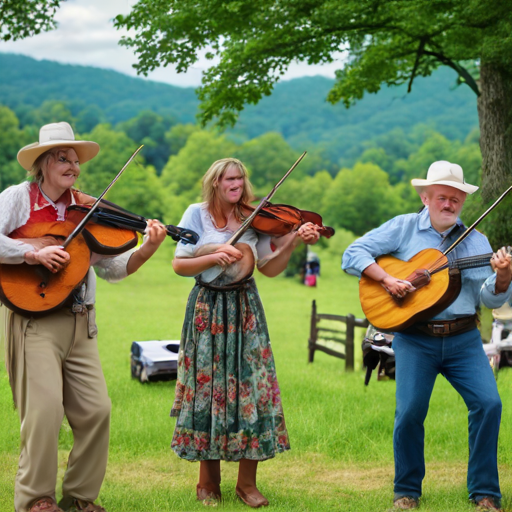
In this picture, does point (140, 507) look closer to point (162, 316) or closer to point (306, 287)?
point (162, 316)

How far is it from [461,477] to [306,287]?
108ft

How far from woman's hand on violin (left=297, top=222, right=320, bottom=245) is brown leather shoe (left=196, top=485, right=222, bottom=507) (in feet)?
5.13

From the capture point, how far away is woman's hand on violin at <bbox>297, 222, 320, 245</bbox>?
3.92m

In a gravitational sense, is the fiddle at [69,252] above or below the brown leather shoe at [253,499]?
above

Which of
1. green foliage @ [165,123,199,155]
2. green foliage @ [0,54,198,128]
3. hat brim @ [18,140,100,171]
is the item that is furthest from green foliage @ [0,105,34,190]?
hat brim @ [18,140,100,171]

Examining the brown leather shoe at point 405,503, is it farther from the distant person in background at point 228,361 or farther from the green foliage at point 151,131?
the green foliage at point 151,131

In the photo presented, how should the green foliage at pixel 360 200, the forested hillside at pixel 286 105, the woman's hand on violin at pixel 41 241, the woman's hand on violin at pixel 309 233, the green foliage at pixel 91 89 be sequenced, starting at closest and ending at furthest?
the woman's hand on violin at pixel 41 241, the woman's hand on violin at pixel 309 233, the green foliage at pixel 360 200, the forested hillside at pixel 286 105, the green foliage at pixel 91 89

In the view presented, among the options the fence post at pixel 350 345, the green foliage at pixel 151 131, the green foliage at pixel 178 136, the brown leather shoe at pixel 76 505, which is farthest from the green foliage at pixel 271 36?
the green foliage at pixel 151 131

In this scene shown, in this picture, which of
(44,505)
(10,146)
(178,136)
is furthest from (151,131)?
(44,505)

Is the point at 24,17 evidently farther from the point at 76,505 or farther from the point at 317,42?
the point at 76,505

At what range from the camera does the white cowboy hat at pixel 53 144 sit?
3.68 m

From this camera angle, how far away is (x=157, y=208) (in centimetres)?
4603

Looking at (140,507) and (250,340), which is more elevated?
(250,340)

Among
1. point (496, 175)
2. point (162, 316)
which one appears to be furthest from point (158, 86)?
point (496, 175)
